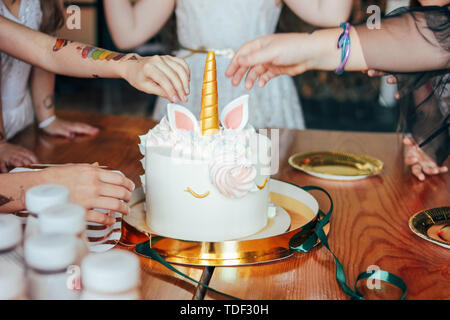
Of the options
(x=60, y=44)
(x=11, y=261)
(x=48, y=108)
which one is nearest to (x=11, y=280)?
(x=11, y=261)

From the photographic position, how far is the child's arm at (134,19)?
6.10 ft

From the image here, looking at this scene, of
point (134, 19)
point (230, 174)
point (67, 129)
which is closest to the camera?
point (230, 174)

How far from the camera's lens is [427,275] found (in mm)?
813

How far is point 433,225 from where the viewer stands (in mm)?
996

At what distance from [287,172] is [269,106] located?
2.89ft

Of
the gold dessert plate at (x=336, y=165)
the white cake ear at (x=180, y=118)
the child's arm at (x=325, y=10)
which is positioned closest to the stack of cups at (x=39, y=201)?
the white cake ear at (x=180, y=118)

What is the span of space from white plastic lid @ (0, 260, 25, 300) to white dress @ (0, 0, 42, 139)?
4.08 ft

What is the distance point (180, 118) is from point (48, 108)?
962 millimetres

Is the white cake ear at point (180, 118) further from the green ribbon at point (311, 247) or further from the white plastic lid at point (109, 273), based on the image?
the white plastic lid at point (109, 273)

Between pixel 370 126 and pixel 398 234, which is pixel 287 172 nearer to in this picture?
pixel 398 234

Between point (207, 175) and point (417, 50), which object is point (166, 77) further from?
point (417, 50)

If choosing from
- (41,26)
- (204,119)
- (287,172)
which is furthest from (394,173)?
(41,26)

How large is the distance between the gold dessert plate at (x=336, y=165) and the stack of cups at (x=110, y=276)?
878 mm
